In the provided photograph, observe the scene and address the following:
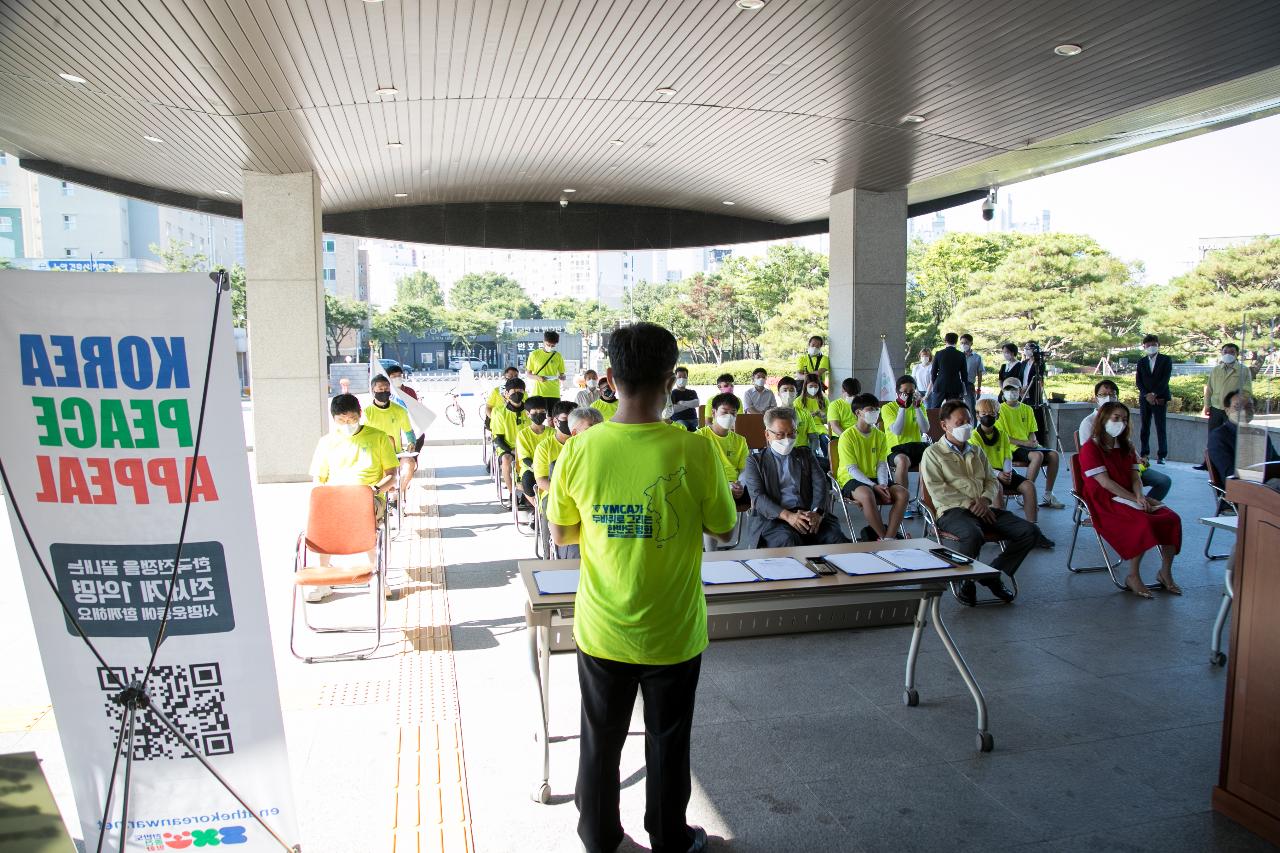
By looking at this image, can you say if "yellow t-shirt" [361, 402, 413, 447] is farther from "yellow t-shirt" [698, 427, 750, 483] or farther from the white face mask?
the white face mask

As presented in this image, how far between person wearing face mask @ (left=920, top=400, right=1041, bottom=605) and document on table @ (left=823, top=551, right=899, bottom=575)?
2.14 metres

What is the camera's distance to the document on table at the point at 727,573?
348cm

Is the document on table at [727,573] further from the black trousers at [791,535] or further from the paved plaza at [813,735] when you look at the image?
the black trousers at [791,535]

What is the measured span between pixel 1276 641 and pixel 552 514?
8.17 ft

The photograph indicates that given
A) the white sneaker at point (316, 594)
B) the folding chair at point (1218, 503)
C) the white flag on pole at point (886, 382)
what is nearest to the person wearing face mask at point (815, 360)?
the white flag on pole at point (886, 382)

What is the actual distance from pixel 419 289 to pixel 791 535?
11606 mm

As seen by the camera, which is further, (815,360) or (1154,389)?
(815,360)

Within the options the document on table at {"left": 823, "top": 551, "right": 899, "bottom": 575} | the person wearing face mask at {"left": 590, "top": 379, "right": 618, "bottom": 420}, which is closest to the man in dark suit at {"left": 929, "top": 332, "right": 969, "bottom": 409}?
the person wearing face mask at {"left": 590, "top": 379, "right": 618, "bottom": 420}

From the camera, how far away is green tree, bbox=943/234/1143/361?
23938 mm

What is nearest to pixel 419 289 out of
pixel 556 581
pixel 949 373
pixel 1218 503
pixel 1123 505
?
pixel 949 373

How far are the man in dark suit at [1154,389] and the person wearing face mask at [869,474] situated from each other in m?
6.28

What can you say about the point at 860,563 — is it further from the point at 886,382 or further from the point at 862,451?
the point at 886,382

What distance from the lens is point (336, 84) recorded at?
23.7 ft

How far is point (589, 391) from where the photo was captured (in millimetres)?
10734
